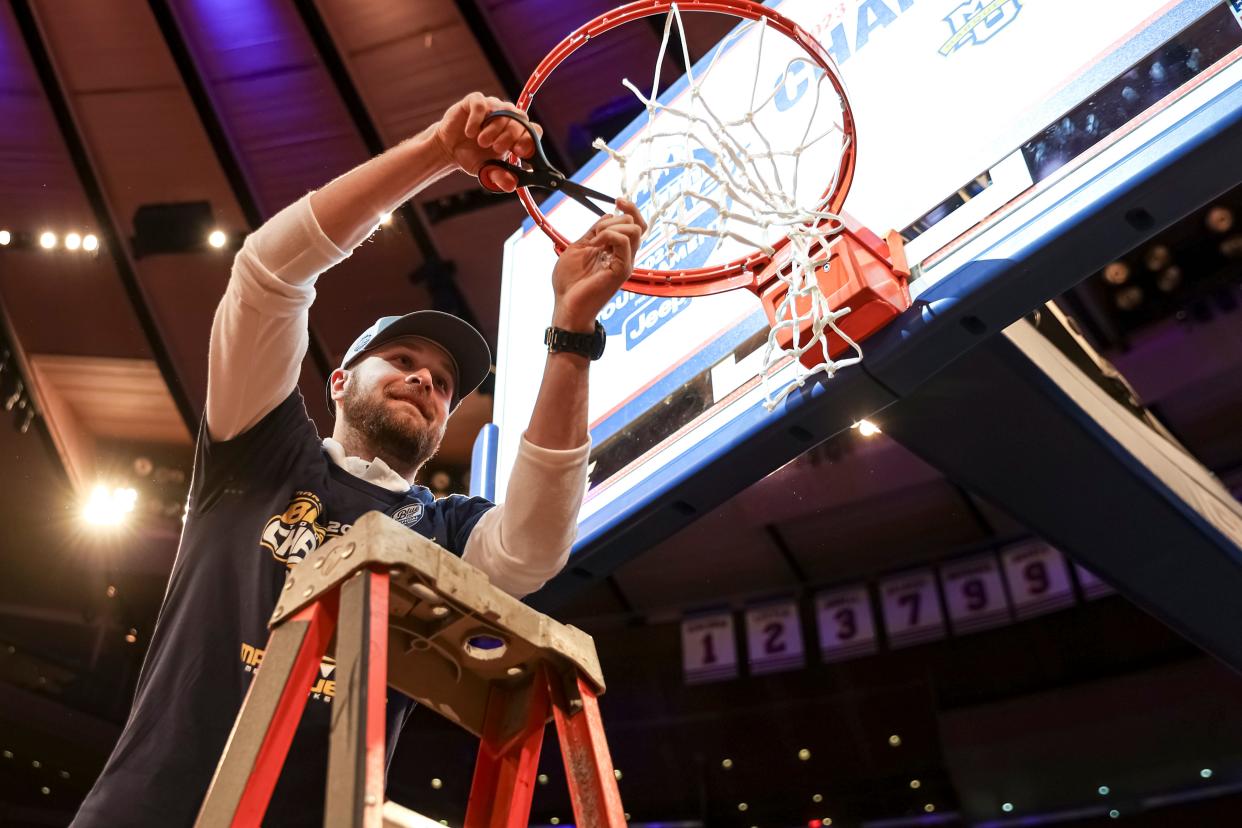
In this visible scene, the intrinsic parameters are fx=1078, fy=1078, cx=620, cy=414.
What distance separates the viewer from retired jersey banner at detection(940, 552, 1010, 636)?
7.51 meters

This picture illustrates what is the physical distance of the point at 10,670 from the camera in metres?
7.75

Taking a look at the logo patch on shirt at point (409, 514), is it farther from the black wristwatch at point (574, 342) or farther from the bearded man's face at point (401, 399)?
the black wristwatch at point (574, 342)

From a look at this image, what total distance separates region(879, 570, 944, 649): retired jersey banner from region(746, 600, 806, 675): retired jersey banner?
0.67 meters

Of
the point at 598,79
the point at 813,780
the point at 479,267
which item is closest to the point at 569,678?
the point at 598,79

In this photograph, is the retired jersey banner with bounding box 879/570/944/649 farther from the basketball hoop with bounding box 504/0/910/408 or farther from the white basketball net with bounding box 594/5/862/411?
the white basketball net with bounding box 594/5/862/411

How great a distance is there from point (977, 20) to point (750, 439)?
33.8 inches

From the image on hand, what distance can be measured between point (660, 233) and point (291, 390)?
3.41 feet

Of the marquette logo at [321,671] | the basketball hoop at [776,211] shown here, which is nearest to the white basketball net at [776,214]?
the basketball hoop at [776,211]

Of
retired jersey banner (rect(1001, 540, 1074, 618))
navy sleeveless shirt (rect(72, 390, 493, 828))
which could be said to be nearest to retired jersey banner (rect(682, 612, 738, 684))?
retired jersey banner (rect(1001, 540, 1074, 618))

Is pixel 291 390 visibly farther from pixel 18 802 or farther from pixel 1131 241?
pixel 18 802

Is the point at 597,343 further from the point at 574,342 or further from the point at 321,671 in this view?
the point at 321,671

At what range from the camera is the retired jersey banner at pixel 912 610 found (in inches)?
301

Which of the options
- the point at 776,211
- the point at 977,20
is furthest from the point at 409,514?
the point at 977,20

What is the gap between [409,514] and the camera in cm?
163
